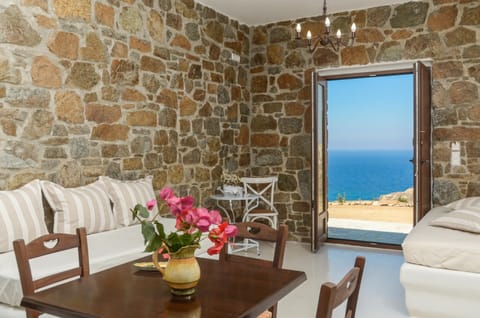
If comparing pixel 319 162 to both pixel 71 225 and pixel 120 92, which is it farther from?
pixel 71 225

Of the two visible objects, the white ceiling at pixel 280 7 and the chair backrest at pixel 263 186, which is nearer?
the white ceiling at pixel 280 7

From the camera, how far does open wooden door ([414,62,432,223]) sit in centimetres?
492

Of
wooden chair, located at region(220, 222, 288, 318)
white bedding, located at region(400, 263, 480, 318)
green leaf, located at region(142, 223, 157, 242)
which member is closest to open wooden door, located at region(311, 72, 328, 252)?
white bedding, located at region(400, 263, 480, 318)

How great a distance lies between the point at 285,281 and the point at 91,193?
2315 millimetres

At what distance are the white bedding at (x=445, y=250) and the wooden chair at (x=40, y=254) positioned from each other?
8.12ft

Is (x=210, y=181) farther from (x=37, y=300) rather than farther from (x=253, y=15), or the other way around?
(x=37, y=300)

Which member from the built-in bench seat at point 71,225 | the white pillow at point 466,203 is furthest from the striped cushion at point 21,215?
the white pillow at point 466,203

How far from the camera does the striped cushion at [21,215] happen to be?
2.93 m

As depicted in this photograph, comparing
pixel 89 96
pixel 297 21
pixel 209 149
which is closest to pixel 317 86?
pixel 297 21

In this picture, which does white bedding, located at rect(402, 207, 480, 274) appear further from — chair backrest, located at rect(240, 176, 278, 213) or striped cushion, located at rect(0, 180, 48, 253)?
striped cushion, located at rect(0, 180, 48, 253)

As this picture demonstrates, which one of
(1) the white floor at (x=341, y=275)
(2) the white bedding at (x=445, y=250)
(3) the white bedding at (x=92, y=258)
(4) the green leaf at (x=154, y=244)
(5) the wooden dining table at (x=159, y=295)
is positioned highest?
(4) the green leaf at (x=154, y=244)

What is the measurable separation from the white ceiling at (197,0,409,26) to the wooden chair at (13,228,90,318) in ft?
13.1

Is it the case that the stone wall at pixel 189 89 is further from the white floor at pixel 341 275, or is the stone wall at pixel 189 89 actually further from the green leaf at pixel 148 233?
the green leaf at pixel 148 233

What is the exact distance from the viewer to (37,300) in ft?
5.57
